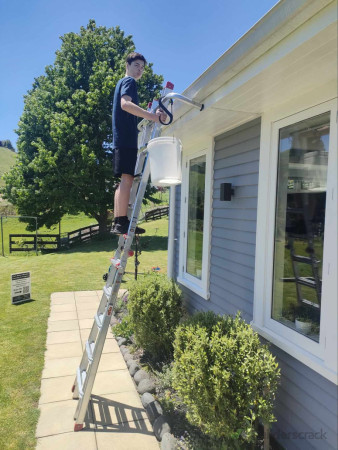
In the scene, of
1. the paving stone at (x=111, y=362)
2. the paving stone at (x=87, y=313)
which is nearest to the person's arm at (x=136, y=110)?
the paving stone at (x=111, y=362)

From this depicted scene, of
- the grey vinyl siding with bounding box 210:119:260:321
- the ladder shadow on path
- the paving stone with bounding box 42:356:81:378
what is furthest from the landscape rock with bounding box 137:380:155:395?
the grey vinyl siding with bounding box 210:119:260:321

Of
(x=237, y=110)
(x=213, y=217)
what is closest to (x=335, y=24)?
(x=237, y=110)

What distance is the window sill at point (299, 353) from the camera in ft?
5.42

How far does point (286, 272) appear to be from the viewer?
2.22 metres

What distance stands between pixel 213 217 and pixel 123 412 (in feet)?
6.84

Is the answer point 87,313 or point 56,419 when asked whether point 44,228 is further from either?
point 56,419

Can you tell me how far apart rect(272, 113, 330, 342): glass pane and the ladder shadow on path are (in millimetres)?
1385

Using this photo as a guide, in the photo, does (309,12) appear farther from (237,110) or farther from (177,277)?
(177,277)

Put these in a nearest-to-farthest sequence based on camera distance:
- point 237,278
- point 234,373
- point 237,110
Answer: point 234,373 → point 237,110 → point 237,278

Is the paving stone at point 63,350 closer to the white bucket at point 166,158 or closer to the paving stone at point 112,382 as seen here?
the paving stone at point 112,382

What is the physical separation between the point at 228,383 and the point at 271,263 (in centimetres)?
95

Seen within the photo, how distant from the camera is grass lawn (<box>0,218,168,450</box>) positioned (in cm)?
228

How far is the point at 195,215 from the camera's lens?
3822mm

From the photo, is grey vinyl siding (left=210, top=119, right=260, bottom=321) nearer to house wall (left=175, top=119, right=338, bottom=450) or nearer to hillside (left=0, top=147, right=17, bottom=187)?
house wall (left=175, top=119, right=338, bottom=450)
